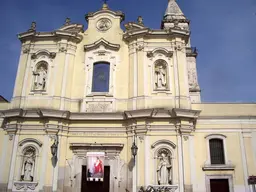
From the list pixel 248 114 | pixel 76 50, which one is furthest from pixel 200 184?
pixel 76 50

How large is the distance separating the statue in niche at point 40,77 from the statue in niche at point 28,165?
3.86 m

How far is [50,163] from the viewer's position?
15.1 m

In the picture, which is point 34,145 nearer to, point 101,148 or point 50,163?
point 50,163

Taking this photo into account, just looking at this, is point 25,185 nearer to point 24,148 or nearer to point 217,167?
point 24,148

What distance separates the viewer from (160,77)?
17109mm

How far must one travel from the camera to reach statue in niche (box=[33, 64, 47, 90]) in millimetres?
17266

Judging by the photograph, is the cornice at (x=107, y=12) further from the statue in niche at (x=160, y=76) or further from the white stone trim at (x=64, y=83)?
the statue in niche at (x=160, y=76)

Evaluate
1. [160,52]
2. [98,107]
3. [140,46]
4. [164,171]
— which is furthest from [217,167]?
[140,46]

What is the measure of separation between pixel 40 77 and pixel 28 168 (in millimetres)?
5579

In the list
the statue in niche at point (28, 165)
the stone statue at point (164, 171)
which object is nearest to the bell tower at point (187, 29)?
the stone statue at point (164, 171)

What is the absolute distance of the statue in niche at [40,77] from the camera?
17.3 meters

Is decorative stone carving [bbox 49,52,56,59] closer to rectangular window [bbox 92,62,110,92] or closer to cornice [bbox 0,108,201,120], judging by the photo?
rectangular window [bbox 92,62,110,92]

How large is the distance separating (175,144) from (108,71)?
621cm

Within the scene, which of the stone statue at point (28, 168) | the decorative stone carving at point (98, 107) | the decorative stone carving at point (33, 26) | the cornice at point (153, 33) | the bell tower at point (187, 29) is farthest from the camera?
the bell tower at point (187, 29)
